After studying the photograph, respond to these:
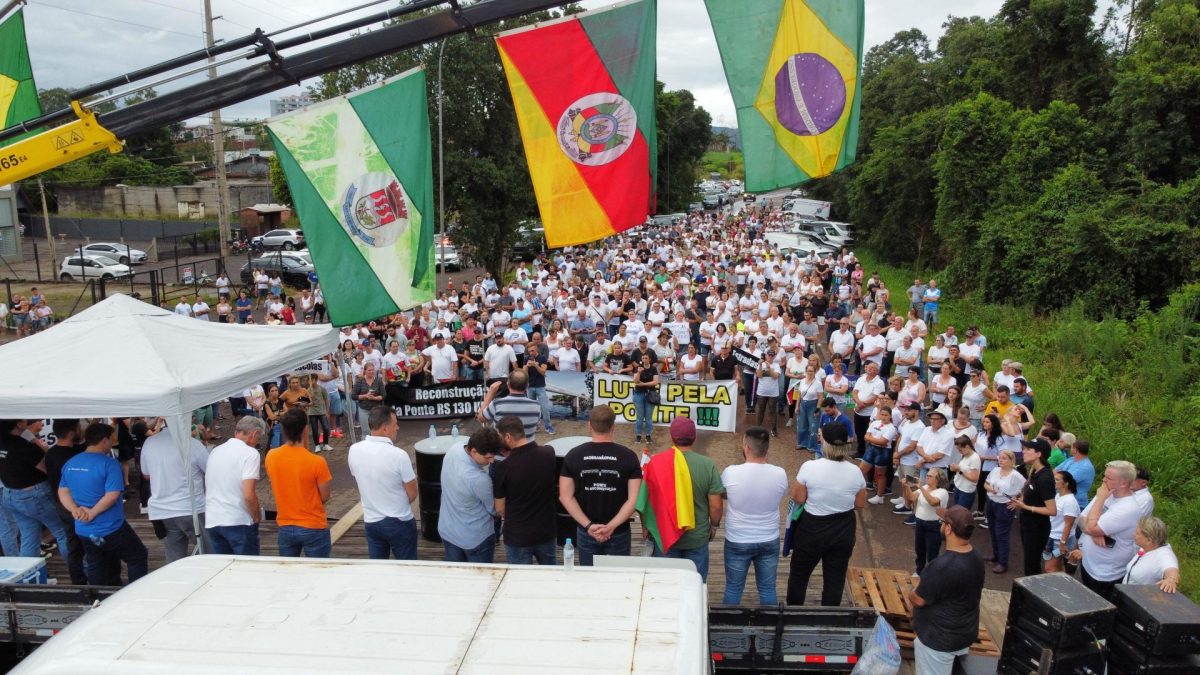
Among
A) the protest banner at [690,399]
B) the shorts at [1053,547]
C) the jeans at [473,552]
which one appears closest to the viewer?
the jeans at [473,552]

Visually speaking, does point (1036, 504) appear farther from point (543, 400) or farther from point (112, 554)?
point (112, 554)

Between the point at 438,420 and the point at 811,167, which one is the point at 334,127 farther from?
the point at 438,420

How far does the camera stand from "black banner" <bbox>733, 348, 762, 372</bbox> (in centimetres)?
1327

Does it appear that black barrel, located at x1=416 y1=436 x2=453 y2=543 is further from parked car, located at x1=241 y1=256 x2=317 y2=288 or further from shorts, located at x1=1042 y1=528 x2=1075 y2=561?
parked car, located at x1=241 y1=256 x2=317 y2=288

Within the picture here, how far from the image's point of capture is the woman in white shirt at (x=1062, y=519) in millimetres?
7207

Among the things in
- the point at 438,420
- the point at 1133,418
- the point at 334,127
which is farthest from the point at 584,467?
the point at 1133,418

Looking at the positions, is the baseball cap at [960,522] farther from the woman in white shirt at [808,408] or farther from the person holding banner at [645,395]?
the person holding banner at [645,395]

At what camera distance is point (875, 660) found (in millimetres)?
5375

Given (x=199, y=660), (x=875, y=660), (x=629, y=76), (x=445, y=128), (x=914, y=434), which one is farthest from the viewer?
(x=445, y=128)

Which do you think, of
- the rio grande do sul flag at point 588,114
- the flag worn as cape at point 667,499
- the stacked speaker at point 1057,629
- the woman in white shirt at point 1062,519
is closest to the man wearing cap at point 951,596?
the stacked speaker at point 1057,629

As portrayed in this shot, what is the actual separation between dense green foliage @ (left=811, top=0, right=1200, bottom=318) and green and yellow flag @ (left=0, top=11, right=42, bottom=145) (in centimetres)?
2056

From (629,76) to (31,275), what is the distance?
3968 centimetres

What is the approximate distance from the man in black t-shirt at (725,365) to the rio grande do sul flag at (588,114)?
577 cm

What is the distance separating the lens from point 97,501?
6.55 metres
